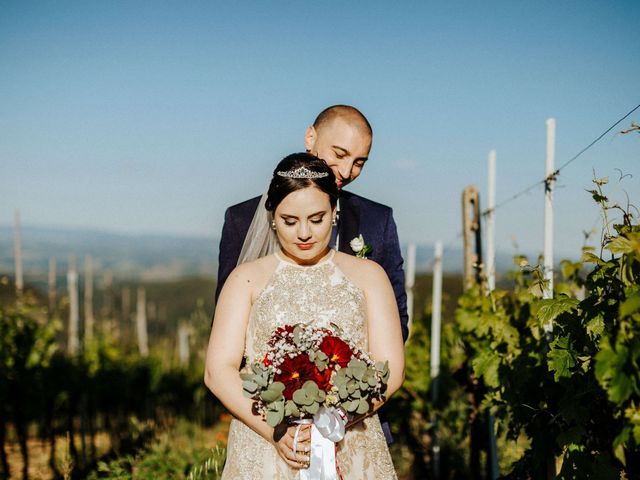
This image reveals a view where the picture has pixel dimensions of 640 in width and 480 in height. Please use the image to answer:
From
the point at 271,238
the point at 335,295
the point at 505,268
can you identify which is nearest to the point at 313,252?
the point at 335,295

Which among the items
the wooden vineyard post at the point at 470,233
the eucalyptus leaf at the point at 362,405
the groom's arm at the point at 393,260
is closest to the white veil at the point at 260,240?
the groom's arm at the point at 393,260

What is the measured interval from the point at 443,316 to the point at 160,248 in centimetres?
9498

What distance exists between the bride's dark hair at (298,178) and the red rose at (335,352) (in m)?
0.72

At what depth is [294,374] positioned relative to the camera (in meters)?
2.49

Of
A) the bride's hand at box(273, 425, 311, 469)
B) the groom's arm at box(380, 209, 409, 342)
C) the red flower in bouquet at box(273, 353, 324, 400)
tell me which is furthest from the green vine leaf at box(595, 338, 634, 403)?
the groom's arm at box(380, 209, 409, 342)

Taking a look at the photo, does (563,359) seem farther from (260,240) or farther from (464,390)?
(464,390)

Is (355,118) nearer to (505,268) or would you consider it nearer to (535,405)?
(535,405)

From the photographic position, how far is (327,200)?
293cm

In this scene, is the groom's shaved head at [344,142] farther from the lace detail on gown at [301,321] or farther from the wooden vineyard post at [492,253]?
the wooden vineyard post at [492,253]

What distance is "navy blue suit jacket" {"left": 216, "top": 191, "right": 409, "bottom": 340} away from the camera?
3612 millimetres

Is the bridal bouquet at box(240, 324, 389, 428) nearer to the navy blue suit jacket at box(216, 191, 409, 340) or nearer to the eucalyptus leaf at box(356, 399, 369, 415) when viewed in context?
the eucalyptus leaf at box(356, 399, 369, 415)

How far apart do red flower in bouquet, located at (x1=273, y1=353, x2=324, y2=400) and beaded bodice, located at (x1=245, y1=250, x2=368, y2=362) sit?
0.40 meters

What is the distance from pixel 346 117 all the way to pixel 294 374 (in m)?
1.64

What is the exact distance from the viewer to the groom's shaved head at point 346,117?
11.7 ft
